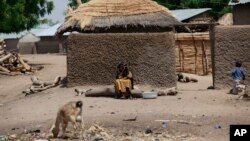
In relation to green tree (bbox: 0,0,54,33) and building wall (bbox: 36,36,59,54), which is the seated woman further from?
building wall (bbox: 36,36,59,54)

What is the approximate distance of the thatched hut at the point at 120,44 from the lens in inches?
679

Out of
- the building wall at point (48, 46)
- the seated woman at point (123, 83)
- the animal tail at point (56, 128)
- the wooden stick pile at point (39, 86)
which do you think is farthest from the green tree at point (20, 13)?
the building wall at point (48, 46)

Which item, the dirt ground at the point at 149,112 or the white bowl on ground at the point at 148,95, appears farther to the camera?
the white bowl on ground at the point at 148,95

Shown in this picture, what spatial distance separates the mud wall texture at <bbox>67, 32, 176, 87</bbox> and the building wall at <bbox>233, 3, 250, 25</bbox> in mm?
9148

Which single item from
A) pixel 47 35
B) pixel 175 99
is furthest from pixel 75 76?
pixel 47 35

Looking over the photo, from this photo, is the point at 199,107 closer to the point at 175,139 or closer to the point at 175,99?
the point at 175,99

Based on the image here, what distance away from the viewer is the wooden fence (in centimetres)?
2306

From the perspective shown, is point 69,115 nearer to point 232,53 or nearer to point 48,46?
point 232,53

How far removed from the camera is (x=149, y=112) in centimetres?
1313

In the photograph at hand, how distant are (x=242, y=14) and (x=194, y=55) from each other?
4203mm

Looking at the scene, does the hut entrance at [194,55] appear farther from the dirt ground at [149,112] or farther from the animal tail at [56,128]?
the animal tail at [56,128]

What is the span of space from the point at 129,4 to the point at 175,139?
30.6ft

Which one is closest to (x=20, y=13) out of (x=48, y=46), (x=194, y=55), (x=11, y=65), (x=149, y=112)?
(x=11, y=65)

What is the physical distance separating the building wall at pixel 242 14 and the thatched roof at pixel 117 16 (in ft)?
24.4
